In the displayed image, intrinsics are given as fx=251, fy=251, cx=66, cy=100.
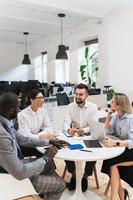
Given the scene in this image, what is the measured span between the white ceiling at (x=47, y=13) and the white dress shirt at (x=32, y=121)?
341cm

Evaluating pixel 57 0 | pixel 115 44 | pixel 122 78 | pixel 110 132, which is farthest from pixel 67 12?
pixel 110 132

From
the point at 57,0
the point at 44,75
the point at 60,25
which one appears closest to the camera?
the point at 57,0

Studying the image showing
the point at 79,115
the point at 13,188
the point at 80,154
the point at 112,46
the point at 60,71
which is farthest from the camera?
the point at 60,71

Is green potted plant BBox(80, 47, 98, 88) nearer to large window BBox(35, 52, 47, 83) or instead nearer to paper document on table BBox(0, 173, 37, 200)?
large window BBox(35, 52, 47, 83)

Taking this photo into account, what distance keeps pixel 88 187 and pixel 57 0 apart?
4242 millimetres

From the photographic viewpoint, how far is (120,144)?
233cm

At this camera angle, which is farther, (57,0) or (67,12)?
(67,12)

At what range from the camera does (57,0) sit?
5648mm

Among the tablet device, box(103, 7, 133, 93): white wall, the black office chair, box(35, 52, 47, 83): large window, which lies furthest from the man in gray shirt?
box(35, 52, 47, 83): large window

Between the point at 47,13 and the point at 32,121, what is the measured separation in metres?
4.67

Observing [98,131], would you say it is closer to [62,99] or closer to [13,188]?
[13,188]

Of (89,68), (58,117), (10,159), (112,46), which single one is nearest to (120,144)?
(10,159)

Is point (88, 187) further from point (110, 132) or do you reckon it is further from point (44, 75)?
point (44, 75)

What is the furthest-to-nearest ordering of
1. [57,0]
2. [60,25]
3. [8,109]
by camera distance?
[60,25]
[57,0]
[8,109]
